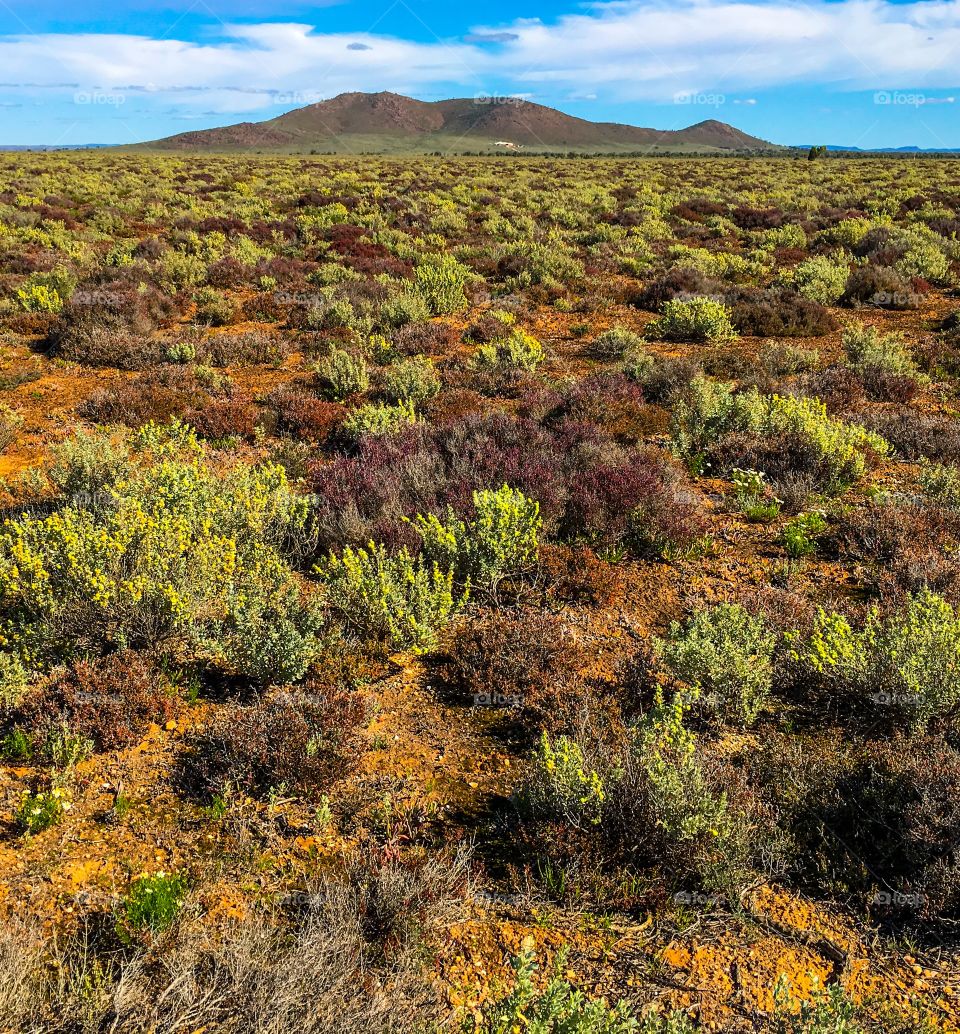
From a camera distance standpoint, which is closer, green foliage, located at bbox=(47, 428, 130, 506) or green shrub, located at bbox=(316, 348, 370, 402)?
green foliage, located at bbox=(47, 428, 130, 506)

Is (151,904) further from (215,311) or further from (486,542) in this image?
(215,311)

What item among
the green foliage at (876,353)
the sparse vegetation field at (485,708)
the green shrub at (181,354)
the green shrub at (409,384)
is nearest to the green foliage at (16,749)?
the sparse vegetation field at (485,708)

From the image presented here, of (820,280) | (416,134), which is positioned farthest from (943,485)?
(416,134)

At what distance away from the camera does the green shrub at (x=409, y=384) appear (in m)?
9.45

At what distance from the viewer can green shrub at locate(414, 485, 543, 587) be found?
17.7 feet

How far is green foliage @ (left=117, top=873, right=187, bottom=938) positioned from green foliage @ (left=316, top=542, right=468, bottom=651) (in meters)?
2.00

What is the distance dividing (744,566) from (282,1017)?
4732 millimetres

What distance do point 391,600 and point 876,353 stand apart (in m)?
9.38

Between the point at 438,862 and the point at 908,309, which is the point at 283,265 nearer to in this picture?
the point at 908,309

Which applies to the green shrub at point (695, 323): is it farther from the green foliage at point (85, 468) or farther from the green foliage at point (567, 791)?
the green foliage at point (567, 791)

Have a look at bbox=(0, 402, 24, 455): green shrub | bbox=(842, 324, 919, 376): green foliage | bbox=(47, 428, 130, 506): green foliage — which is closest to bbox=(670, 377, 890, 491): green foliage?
bbox=(842, 324, 919, 376): green foliage

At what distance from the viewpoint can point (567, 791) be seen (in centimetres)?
336

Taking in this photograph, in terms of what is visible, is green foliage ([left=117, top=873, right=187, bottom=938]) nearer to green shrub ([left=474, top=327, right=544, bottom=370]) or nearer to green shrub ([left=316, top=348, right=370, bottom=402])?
green shrub ([left=316, top=348, right=370, bottom=402])

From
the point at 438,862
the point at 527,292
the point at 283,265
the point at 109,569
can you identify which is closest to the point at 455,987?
the point at 438,862
